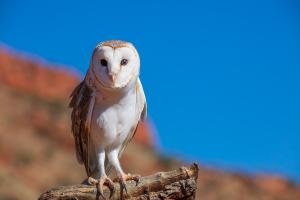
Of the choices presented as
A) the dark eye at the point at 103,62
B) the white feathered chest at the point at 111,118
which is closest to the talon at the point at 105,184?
the white feathered chest at the point at 111,118

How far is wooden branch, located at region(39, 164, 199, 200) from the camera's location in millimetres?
7895

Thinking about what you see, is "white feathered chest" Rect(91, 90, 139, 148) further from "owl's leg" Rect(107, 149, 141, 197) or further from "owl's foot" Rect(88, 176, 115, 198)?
"owl's foot" Rect(88, 176, 115, 198)

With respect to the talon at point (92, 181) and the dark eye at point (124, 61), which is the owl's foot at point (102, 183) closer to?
the talon at point (92, 181)

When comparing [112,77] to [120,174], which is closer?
[112,77]

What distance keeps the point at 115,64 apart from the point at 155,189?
147cm

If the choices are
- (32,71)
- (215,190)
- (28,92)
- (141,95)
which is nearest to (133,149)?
(215,190)

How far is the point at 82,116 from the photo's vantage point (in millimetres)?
8148

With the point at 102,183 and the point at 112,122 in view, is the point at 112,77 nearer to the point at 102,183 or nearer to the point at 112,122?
the point at 112,122

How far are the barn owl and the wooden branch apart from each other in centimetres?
10

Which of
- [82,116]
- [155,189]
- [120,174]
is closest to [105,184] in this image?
[120,174]

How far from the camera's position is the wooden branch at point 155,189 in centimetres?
789

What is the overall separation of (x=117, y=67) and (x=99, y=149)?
1059 millimetres

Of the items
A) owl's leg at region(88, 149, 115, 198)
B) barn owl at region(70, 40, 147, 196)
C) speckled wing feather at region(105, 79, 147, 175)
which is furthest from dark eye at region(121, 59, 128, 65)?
owl's leg at region(88, 149, 115, 198)

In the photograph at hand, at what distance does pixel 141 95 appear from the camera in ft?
27.4
